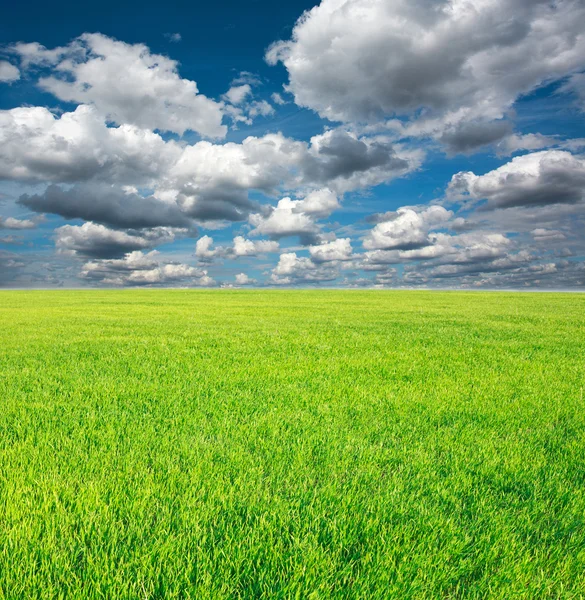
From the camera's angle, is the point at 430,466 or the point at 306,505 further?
the point at 430,466

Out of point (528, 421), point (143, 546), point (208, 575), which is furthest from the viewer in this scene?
point (528, 421)

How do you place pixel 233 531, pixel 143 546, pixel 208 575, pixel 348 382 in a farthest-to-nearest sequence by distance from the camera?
1. pixel 348 382
2. pixel 233 531
3. pixel 143 546
4. pixel 208 575

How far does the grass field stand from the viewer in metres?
2.97

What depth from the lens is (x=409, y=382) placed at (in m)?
8.68

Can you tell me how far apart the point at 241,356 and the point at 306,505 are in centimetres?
749

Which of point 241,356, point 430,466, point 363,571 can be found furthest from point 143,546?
point 241,356

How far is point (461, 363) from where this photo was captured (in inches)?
425

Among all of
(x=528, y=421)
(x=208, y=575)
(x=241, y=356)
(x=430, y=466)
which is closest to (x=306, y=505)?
(x=208, y=575)

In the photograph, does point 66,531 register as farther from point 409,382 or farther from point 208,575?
point 409,382

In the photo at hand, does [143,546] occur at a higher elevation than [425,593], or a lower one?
higher

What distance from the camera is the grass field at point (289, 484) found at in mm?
2967

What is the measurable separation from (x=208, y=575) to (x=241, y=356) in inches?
330

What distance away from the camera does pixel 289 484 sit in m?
4.23

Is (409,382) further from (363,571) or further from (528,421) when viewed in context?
(363,571)
